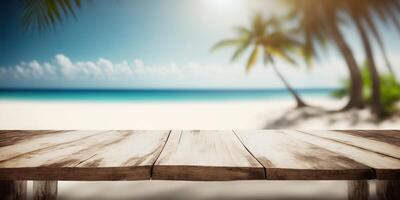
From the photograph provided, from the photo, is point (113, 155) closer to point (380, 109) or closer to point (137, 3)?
point (380, 109)

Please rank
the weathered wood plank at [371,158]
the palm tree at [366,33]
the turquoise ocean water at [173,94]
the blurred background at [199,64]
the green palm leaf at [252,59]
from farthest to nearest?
the turquoise ocean water at [173,94] → the green palm leaf at [252,59] → the blurred background at [199,64] → the palm tree at [366,33] → the weathered wood plank at [371,158]

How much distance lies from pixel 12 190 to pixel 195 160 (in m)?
0.49

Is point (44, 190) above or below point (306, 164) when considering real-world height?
below

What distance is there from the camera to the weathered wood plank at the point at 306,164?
1.65ft

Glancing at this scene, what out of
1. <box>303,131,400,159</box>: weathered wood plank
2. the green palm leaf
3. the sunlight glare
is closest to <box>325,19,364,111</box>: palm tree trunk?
the green palm leaf

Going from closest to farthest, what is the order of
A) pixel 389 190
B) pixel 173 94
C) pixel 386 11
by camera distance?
pixel 389 190
pixel 386 11
pixel 173 94

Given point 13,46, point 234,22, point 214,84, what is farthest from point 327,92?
point 13,46

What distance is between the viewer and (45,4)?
2008mm

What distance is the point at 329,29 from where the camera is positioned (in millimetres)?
4926

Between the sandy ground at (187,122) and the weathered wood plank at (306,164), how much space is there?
912 millimetres

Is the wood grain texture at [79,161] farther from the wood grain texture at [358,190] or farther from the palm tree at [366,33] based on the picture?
the palm tree at [366,33]

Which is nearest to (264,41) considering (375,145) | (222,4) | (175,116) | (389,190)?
(222,4)

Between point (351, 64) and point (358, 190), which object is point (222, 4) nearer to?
point (351, 64)

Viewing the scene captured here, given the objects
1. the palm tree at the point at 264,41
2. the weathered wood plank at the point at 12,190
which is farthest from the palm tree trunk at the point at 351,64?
the weathered wood plank at the point at 12,190
